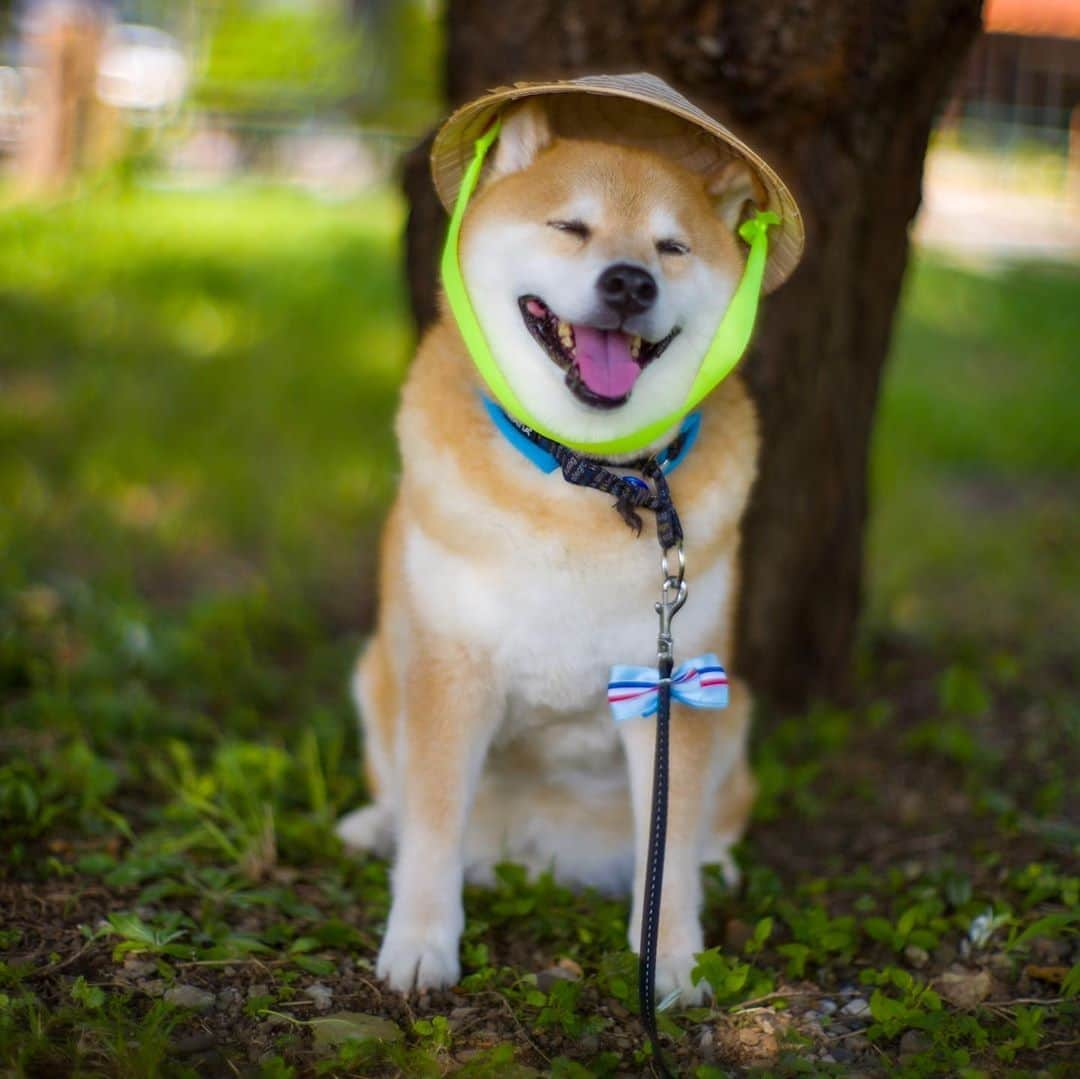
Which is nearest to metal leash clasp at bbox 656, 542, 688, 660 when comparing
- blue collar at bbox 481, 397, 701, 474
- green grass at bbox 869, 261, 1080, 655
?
blue collar at bbox 481, 397, 701, 474

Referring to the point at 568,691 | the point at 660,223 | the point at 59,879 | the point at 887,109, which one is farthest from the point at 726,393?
the point at 59,879

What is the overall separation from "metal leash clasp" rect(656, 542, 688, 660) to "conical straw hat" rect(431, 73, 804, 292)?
60 centimetres

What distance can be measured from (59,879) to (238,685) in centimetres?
106

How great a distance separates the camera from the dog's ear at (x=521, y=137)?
7.58 feet

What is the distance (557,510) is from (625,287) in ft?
1.40

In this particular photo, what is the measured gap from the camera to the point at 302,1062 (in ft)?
6.37

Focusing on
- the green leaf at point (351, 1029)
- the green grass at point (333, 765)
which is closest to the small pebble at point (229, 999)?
the green grass at point (333, 765)

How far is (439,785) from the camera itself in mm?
2322

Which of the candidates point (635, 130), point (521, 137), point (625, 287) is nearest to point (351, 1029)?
point (625, 287)

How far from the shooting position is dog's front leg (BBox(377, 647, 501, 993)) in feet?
7.50

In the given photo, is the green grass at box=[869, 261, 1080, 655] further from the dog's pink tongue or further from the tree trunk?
the dog's pink tongue

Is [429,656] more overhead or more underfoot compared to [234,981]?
more overhead

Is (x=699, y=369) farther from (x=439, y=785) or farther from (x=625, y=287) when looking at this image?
(x=439, y=785)

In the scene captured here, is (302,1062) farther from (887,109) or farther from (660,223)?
(887,109)
